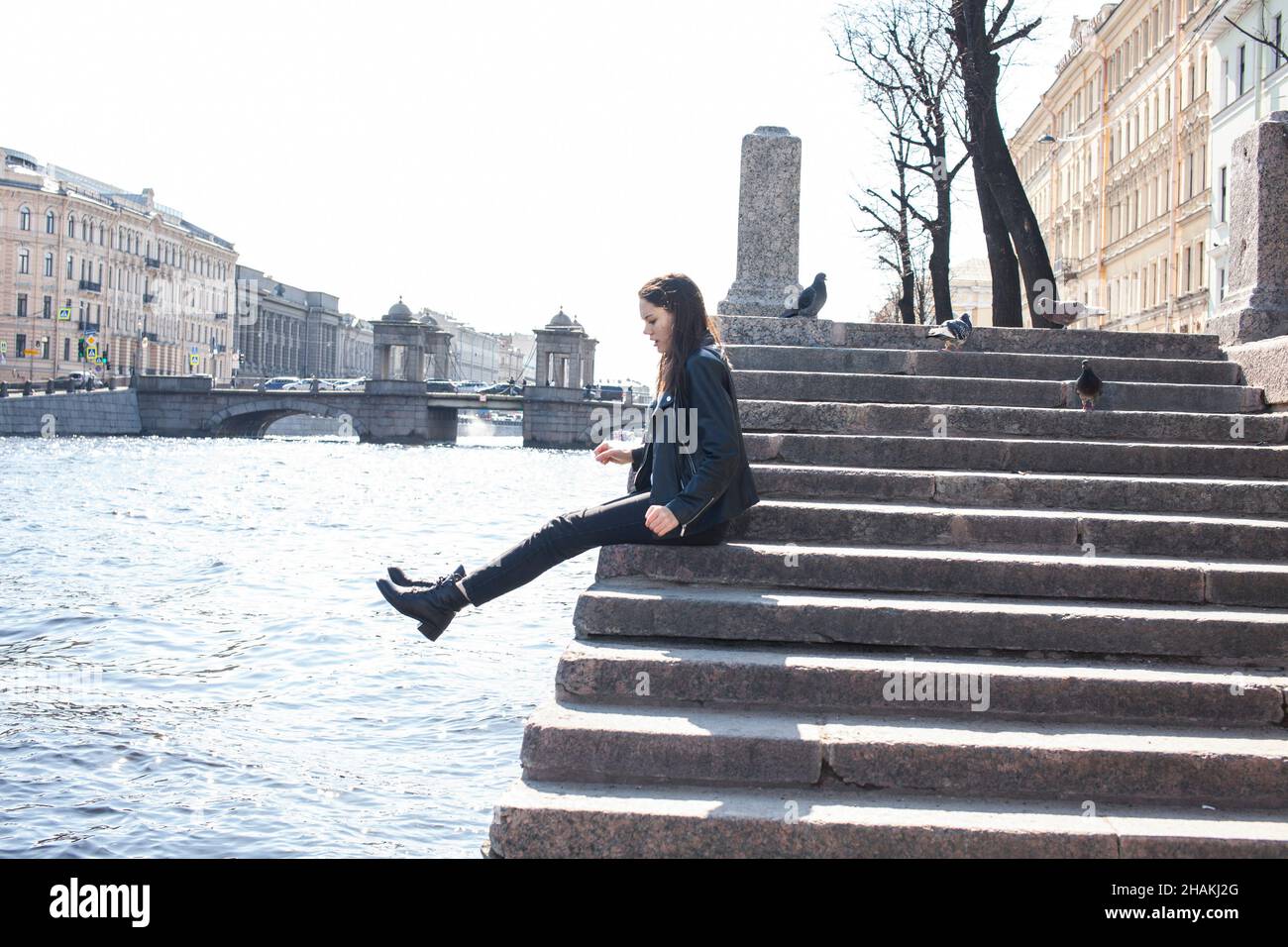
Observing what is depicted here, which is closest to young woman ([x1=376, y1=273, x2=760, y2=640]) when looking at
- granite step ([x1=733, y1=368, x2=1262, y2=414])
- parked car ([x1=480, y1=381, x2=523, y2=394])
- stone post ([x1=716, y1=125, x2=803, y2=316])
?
granite step ([x1=733, y1=368, x2=1262, y2=414])

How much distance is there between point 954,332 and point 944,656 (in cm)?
415

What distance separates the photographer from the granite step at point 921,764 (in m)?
4.77

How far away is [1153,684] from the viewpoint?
206 inches

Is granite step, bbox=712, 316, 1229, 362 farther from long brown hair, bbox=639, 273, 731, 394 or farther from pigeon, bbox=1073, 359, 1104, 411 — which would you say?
long brown hair, bbox=639, 273, 731, 394

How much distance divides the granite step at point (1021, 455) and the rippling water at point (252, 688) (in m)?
2.41

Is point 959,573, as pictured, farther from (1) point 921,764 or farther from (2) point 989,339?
(2) point 989,339

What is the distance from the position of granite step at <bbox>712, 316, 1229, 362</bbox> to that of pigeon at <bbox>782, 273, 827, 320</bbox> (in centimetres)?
21

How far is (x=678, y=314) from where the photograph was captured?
592 centimetres

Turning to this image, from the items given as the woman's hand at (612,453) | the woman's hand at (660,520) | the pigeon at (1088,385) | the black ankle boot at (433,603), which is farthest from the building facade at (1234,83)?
the black ankle boot at (433,603)

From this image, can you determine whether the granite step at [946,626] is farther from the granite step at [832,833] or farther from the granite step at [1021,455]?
the granite step at [1021,455]

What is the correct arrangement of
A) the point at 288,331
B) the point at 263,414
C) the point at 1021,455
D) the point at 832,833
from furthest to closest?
the point at 288,331
the point at 263,414
the point at 1021,455
the point at 832,833

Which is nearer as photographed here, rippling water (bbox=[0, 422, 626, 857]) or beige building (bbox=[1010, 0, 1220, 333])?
rippling water (bbox=[0, 422, 626, 857])

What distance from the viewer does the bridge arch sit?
7594 cm

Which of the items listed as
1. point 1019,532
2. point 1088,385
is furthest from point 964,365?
point 1019,532
